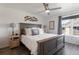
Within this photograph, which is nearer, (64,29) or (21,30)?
(64,29)

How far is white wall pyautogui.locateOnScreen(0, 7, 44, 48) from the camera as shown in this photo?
167 centimetres

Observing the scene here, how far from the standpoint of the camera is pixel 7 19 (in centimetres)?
186

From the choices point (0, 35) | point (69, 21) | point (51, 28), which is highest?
point (69, 21)

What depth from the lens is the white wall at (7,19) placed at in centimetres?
167

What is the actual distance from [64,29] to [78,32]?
343mm

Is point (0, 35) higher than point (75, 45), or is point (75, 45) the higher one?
point (0, 35)

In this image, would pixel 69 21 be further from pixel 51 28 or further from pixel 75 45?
pixel 75 45

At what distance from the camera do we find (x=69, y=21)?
1.83m

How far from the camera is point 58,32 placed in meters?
2.07

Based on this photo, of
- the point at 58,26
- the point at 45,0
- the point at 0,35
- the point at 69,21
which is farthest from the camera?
the point at 58,26
